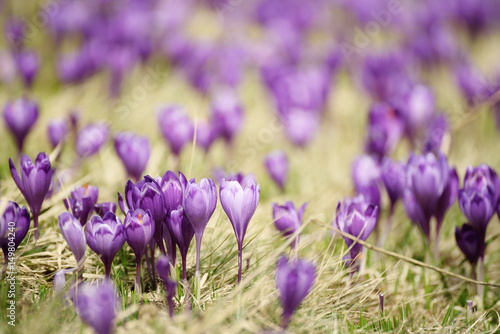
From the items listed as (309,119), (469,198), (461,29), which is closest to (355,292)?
(469,198)

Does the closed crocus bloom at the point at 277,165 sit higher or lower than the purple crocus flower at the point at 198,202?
lower

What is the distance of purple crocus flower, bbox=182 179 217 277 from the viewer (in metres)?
1.63

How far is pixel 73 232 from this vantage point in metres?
1.62

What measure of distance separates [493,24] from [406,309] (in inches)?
262

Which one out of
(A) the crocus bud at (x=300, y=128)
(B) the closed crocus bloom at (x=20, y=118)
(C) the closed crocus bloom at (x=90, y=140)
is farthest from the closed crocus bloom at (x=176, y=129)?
(A) the crocus bud at (x=300, y=128)

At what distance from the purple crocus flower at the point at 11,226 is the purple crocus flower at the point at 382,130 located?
77.7 inches

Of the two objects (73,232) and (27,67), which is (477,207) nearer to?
(73,232)

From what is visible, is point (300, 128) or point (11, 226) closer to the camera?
point (11, 226)

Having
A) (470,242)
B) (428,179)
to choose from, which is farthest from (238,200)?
(470,242)

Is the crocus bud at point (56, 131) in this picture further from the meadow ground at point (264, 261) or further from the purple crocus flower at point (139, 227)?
the purple crocus flower at point (139, 227)

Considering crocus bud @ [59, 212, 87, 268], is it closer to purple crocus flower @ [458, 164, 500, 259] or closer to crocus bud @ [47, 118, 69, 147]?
crocus bud @ [47, 118, 69, 147]

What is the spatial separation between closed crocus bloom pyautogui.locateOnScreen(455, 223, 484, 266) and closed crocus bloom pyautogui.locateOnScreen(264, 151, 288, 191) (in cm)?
108

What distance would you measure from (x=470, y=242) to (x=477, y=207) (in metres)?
0.16

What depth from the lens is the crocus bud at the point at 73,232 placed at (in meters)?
1.61
